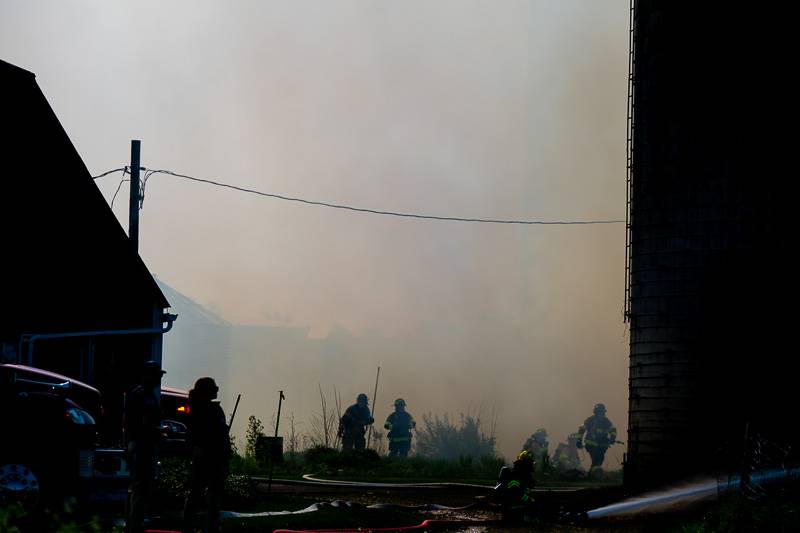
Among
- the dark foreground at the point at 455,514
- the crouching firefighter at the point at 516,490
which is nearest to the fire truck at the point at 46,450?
the dark foreground at the point at 455,514

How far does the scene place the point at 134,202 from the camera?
2370 cm

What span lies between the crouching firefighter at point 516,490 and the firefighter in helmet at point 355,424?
16.3m

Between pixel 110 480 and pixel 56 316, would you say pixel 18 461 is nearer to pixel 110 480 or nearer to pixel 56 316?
pixel 110 480

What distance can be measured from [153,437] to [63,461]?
0.86 meters

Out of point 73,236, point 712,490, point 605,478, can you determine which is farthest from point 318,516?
point 605,478

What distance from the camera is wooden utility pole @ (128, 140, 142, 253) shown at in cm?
2352

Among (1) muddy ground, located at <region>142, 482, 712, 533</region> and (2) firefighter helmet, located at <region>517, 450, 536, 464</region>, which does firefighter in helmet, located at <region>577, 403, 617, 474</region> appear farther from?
(2) firefighter helmet, located at <region>517, 450, 536, 464</region>

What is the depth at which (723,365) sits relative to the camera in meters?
20.4

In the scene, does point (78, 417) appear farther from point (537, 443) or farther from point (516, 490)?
point (537, 443)

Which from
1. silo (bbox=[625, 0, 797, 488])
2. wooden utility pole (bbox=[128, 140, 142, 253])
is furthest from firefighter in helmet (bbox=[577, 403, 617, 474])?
wooden utility pole (bbox=[128, 140, 142, 253])

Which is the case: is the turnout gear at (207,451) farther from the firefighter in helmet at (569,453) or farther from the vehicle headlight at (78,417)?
the firefighter in helmet at (569,453)

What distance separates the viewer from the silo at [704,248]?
20031mm

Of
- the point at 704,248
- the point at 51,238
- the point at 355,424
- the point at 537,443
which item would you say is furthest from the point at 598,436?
the point at 51,238

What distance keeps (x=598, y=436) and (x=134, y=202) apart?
16.6 metres
